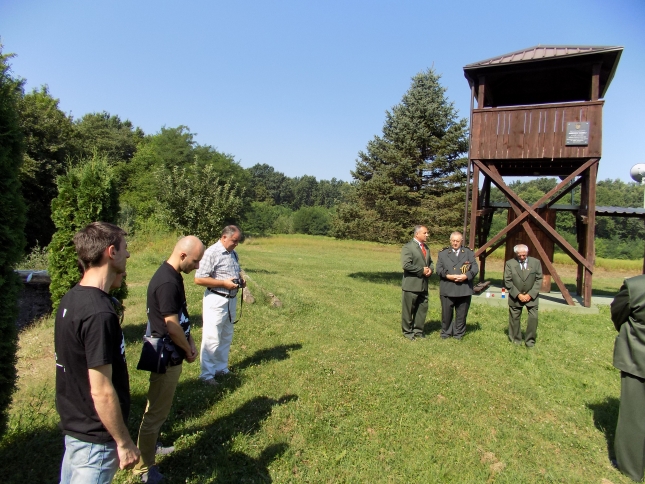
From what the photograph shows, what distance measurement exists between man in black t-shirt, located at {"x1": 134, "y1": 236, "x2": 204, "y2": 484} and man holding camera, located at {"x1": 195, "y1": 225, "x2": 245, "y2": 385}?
1.85 metres

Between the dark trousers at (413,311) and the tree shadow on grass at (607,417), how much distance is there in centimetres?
310

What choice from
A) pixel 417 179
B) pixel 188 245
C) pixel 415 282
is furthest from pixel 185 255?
pixel 417 179

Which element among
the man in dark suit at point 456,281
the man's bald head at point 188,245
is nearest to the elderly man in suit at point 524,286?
the man in dark suit at point 456,281

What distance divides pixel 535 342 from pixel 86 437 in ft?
26.2

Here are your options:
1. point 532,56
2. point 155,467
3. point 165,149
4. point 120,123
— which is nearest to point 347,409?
point 155,467

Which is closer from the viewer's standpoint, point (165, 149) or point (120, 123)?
point (165, 149)

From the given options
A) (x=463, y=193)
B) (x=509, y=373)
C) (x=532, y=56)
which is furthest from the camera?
(x=463, y=193)

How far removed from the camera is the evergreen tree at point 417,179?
15945 millimetres

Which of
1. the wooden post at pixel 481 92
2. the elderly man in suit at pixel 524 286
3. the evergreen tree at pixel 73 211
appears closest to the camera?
the evergreen tree at pixel 73 211

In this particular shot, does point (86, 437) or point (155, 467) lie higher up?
point (86, 437)

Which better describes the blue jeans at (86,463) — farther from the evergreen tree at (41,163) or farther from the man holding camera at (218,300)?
the evergreen tree at (41,163)

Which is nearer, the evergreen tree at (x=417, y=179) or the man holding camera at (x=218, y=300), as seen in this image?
the man holding camera at (x=218, y=300)

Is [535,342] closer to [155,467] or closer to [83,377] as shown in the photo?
[155,467]

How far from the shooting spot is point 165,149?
5297cm
